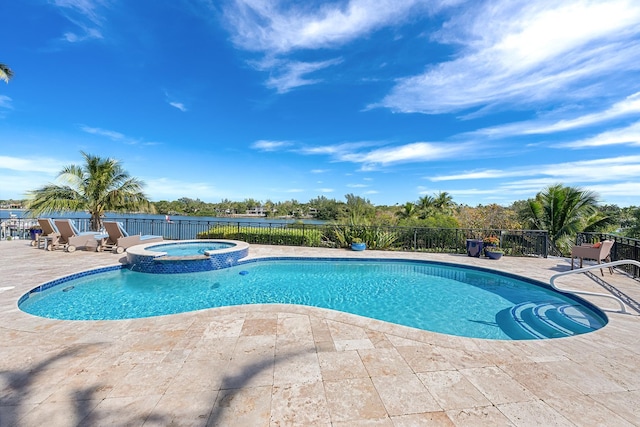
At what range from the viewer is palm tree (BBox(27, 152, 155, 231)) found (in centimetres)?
973

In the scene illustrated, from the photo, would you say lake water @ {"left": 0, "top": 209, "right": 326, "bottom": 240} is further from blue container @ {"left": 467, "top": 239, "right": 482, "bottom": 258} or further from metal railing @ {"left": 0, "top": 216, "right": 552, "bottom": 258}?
blue container @ {"left": 467, "top": 239, "right": 482, "bottom": 258}

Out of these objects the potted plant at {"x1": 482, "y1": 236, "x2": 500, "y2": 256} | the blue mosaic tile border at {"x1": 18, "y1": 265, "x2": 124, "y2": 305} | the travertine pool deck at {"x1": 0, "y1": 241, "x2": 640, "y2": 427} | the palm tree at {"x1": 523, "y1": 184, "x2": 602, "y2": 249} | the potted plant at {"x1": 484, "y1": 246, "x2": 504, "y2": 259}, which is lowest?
the blue mosaic tile border at {"x1": 18, "y1": 265, "x2": 124, "y2": 305}

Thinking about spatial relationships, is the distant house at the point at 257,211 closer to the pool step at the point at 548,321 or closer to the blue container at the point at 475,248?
the blue container at the point at 475,248

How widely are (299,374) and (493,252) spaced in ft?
27.9

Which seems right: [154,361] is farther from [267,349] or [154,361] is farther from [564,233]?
[564,233]

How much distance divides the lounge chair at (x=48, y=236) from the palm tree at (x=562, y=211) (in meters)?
19.0

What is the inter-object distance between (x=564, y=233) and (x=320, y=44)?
13768 millimetres

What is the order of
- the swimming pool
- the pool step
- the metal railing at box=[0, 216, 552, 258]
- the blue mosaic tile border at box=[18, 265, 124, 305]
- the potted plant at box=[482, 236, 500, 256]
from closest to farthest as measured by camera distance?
the pool step
the blue mosaic tile border at box=[18, 265, 124, 305]
the swimming pool
the potted plant at box=[482, 236, 500, 256]
the metal railing at box=[0, 216, 552, 258]

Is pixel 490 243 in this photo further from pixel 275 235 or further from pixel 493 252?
pixel 275 235

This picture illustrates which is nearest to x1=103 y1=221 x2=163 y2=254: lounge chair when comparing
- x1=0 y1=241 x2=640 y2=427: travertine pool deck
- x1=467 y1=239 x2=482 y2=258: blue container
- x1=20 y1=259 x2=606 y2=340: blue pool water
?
x1=20 y1=259 x2=606 y2=340: blue pool water

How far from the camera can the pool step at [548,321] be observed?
3.92 m

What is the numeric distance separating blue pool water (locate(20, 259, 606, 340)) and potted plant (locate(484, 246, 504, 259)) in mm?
1562

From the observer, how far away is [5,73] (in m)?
9.20

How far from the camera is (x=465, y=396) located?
199cm
